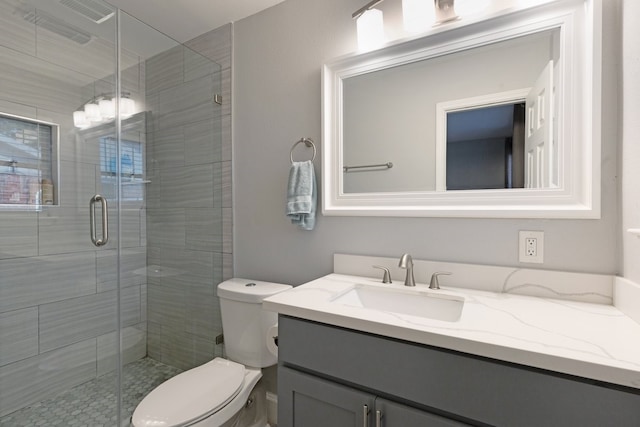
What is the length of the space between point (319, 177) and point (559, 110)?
3.27 ft

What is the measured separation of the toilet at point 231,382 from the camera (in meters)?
1.19

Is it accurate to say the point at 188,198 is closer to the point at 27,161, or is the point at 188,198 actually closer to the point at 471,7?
the point at 27,161

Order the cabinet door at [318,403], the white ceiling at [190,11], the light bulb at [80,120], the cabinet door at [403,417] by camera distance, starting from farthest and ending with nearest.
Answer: the white ceiling at [190,11]
the light bulb at [80,120]
the cabinet door at [318,403]
the cabinet door at [403,417]

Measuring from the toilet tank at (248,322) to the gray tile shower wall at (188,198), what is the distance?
0.37 metres

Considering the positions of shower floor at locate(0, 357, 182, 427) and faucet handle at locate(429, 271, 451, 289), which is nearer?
faucet handle at locate(429, 271, 451, 289)

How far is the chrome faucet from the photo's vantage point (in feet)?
4.09

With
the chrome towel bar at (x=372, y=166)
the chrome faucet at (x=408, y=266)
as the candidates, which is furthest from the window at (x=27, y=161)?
the chrome faucet at (x=408, y=266)

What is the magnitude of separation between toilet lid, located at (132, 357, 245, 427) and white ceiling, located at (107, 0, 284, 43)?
1.92 meters

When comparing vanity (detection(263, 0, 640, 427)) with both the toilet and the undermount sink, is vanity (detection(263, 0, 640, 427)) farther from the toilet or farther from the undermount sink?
the toilet

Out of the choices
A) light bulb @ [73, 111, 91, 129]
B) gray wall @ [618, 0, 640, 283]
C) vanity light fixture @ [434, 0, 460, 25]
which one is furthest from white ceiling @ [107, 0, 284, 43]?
gray wall @ [618, 0, 640, 283]

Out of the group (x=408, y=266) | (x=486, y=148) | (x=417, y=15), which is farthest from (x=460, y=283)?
(x=417, y=15)

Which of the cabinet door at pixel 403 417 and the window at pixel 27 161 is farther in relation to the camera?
the window at pixel 27 161

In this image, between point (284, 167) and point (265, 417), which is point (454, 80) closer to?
A: point (284, 167)

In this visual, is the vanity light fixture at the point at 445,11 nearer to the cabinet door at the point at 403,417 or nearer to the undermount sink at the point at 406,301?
the undermount sink at the point at 406,301
